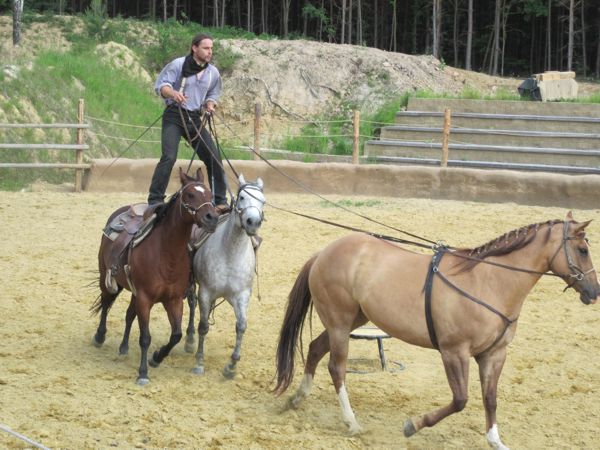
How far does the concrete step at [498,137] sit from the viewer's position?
68.1 feet

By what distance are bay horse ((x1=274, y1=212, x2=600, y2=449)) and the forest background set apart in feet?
104

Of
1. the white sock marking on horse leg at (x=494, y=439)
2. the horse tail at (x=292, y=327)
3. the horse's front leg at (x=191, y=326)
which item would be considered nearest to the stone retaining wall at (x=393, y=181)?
the horse's front leg at (x=191, y=326)

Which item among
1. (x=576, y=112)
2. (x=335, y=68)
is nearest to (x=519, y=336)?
(x=576, y=112)

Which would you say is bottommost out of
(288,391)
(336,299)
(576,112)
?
(288,391)

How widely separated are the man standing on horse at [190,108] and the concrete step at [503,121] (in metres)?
14.4

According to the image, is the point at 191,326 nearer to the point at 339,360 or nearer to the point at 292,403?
the point at 292,403

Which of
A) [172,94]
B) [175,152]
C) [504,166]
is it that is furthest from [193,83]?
[504,166]

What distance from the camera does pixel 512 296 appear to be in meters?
6.25

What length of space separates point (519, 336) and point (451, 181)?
7240 mm

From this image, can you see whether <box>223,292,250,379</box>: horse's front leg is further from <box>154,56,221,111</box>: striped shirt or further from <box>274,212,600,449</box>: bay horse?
<box>154,56,221,111</box>: striped shirt

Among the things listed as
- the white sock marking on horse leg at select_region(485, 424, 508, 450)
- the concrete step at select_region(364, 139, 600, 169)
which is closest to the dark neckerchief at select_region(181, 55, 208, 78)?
the white sock marking on horse leg at select_region(485, 424, 508, 450)

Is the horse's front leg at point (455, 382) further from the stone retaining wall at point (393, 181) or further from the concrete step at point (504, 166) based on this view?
the concrete step at point (504, 166)

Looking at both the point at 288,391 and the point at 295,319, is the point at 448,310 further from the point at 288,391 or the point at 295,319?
the point at 288,391

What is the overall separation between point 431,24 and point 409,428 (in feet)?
123
